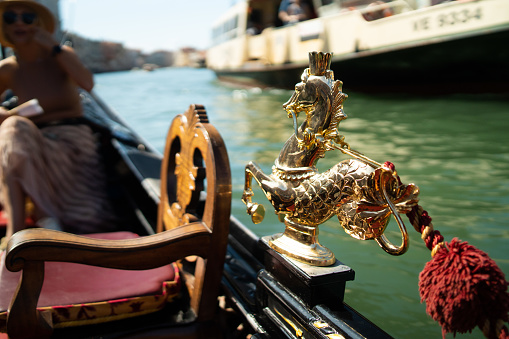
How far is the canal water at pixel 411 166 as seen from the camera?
178 centimetres

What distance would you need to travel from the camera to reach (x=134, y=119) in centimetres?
878


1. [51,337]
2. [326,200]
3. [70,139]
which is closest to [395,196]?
[326,200]

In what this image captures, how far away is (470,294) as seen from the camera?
23.9 inches

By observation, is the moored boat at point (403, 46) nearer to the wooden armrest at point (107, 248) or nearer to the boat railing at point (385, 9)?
the boat railing at point (385, 9)

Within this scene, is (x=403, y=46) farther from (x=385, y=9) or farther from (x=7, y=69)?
(x=7, y=69)

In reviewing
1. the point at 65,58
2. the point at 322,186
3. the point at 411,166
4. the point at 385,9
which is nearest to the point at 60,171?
the point at 65,58

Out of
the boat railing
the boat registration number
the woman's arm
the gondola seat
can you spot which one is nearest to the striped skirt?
the woman's arm

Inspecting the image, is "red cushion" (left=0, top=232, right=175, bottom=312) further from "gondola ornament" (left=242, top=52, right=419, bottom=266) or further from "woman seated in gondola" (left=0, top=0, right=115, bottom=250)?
"woman seated in gondola" (left=0, top=0, right=115, bottom=250)

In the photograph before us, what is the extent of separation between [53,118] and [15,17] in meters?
0.52

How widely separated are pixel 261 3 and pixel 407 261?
11.8 metres

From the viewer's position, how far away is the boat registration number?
600 cm

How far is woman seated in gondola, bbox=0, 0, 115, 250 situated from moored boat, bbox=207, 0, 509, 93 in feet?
18.2

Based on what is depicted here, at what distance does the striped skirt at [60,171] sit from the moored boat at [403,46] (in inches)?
220

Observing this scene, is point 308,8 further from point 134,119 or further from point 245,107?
point 134,119
